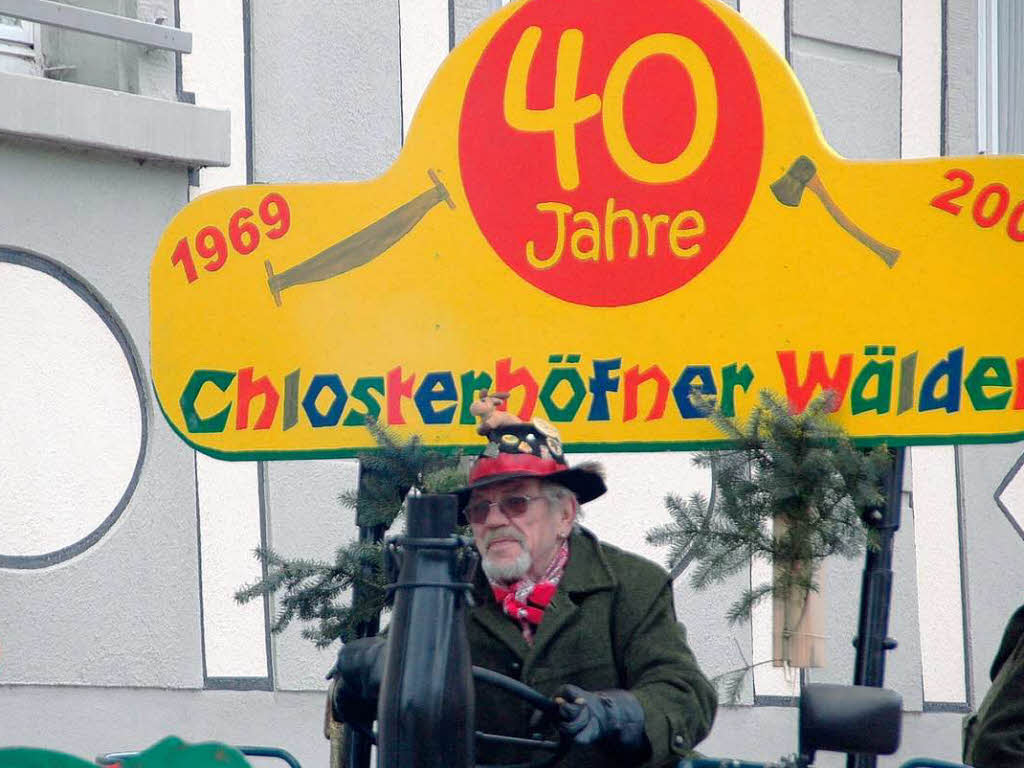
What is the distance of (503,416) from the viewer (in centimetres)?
417

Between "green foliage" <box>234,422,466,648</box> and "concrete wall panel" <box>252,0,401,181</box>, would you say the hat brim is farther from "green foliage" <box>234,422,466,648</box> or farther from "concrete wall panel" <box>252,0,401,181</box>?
"concrete wall panel" <box>252,0,401,181</box>

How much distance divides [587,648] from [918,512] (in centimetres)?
539

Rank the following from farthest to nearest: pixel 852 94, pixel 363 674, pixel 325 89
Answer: pixel 852 94
pixel 325 89
pixel 363 674

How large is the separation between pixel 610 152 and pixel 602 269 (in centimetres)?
30

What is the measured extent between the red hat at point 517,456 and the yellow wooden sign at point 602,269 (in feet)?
1.12

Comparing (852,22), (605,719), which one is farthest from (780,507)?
(852,22)

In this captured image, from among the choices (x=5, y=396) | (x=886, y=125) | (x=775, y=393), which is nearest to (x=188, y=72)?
(x=5, y=396)

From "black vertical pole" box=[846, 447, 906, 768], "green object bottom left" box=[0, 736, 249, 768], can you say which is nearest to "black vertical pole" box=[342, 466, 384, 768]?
"black vertical pole" box=[846, 447, 906, 768]

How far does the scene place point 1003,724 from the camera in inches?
167

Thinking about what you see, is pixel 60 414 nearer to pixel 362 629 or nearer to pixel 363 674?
pixel 362 629

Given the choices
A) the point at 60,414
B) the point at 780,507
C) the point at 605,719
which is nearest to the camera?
the point at 605,719

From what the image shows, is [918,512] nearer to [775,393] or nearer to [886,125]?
[886,125]

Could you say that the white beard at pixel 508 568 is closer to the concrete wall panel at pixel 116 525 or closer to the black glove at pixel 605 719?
the black glove at pixel 605 719

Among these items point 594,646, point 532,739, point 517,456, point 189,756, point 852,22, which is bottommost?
point 532,739
